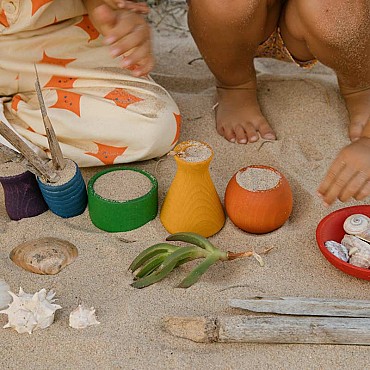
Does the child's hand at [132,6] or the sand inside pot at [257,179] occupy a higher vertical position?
the child's hand at [132,6]

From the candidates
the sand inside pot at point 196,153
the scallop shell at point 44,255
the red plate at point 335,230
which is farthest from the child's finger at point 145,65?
the red plate at point 335,230

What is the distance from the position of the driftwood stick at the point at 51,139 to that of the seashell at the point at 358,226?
2.36 ft

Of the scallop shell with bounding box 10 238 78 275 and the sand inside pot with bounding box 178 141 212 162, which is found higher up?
the sand inside pot with bounding box 178 141 212 162

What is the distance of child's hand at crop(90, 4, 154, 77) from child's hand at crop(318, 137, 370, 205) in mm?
503

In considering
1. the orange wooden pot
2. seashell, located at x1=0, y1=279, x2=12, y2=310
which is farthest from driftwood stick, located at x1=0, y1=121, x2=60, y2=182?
the orange wooden pot

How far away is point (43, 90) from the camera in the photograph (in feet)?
6.34

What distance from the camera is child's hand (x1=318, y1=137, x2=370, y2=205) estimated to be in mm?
1460

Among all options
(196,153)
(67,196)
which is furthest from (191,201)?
(67,196)

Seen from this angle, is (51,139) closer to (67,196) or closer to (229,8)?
(67,196)

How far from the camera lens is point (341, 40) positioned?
1.78m

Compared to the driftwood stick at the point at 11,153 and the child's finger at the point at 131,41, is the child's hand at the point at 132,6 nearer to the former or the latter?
the child's finger at the point at 131,41

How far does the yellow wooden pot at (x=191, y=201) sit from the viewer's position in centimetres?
160

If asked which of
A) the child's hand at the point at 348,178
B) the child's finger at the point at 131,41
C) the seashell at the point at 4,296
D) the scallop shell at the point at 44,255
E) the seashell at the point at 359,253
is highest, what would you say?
the child's finger at the point at 131,41

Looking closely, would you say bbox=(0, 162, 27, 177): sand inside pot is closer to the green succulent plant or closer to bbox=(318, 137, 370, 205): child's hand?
the green succulent plant
